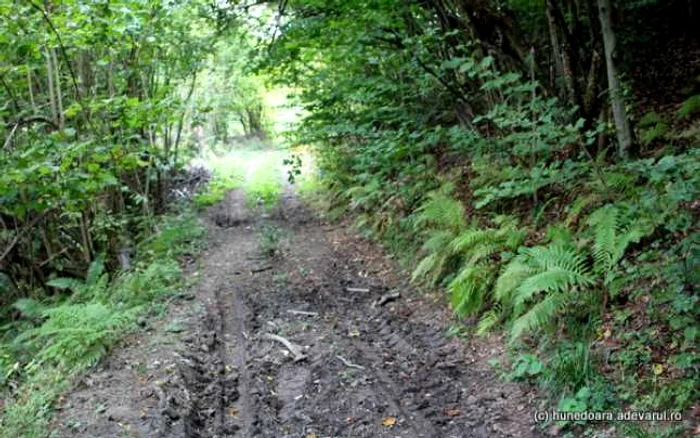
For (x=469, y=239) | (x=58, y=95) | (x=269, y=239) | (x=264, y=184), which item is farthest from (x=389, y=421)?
(x=264, y=184)

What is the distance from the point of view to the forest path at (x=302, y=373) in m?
4.95

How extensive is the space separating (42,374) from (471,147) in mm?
6784

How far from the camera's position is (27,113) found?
9.48 meters

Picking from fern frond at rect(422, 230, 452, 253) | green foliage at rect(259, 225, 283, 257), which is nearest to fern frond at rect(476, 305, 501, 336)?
fern frond at rect(422, 230, 452, 253)

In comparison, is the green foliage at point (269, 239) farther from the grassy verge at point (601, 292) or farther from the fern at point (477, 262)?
the fern at point (477, 262)

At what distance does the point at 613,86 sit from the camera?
22.1 feet

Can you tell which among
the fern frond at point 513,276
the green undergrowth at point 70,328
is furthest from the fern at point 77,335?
the fern frond at point 513,276

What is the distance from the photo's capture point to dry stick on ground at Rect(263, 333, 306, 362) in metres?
6.42

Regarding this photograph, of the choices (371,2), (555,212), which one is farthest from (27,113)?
(555,212)

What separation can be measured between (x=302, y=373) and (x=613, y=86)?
16.7 feet

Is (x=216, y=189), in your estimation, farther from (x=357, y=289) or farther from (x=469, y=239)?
(x=469, y=239)

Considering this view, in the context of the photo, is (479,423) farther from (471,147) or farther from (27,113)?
(27,113)

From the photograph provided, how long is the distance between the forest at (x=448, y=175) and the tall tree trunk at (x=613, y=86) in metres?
0.03

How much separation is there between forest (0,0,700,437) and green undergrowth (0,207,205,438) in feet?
0.12
